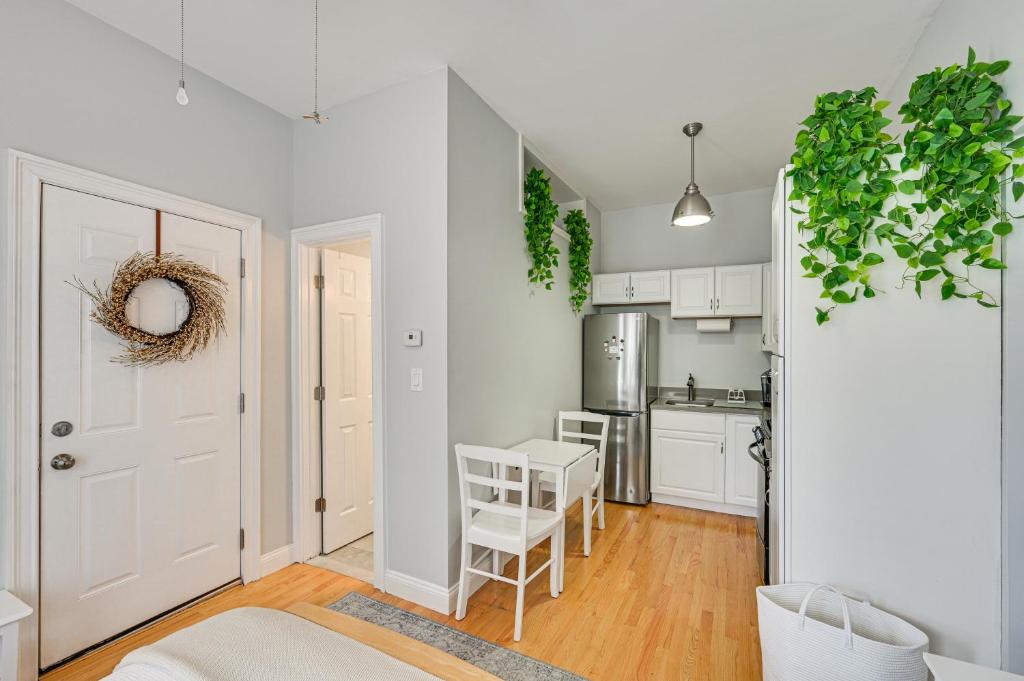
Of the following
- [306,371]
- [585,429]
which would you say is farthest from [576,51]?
[585,429]

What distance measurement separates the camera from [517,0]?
1.95 meters

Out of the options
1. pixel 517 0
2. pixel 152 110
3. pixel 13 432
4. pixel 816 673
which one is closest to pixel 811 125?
pixel 517 0

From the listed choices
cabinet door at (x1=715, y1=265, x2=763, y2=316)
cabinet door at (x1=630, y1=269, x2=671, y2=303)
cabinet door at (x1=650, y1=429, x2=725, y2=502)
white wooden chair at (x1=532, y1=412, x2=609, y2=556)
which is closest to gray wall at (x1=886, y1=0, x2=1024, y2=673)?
white wooden chair at (x1=532, y1=412, x2=609, y2=556)

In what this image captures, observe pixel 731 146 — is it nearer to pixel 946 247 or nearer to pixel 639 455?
pixel 946 247

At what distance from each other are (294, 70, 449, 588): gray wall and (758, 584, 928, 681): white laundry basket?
149 cm

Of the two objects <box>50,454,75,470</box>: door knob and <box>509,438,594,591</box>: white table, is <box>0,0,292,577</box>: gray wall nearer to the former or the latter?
<box>50,454,75,470</box>: door knob

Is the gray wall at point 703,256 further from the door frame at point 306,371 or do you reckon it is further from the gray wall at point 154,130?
the gray wall at point 154,130

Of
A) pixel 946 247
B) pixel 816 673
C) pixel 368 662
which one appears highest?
pixel 946 247

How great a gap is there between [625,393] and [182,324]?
318 centimetres

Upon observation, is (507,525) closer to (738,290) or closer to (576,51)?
(576,51)

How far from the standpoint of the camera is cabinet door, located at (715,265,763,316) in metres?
3.92

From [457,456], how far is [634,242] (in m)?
3.28

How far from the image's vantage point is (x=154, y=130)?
2219 mm

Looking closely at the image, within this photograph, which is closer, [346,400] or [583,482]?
[583,482]
